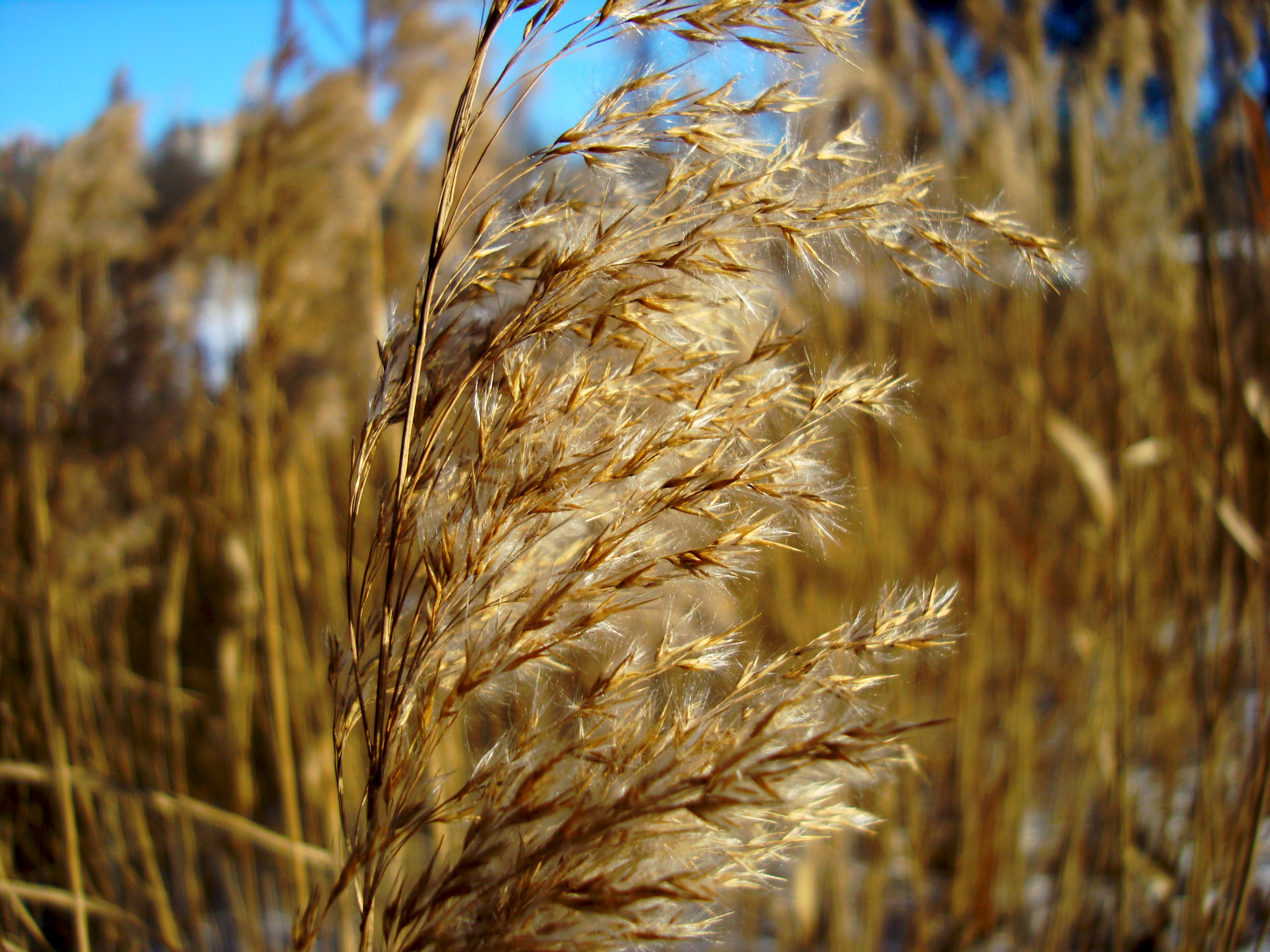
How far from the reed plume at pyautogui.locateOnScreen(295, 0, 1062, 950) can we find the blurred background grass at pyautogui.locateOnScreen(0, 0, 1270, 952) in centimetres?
37

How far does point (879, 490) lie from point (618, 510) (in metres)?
1.36

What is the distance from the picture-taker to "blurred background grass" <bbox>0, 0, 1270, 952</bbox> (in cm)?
97

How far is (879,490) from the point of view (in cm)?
170

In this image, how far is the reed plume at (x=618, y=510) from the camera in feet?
1.44

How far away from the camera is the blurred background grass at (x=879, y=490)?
975 mm

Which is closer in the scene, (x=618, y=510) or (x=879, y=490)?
(x=618, y=510)

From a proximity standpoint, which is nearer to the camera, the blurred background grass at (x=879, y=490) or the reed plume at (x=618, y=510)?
the reed plume at (x=618, y=510)

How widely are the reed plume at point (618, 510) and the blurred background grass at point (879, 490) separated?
37 centimetres

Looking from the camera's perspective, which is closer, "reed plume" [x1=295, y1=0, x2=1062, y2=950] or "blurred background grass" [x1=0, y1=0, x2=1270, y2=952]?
"reed plume" [x1=295, y1=0, x2=1062, y2=950]

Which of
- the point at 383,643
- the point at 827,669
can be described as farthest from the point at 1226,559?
the point at 383,643

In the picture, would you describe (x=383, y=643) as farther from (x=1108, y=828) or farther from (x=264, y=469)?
(x=1108, y=828)

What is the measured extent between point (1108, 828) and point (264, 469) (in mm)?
1317

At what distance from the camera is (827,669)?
18.8 inches

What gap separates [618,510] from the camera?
47 cm
